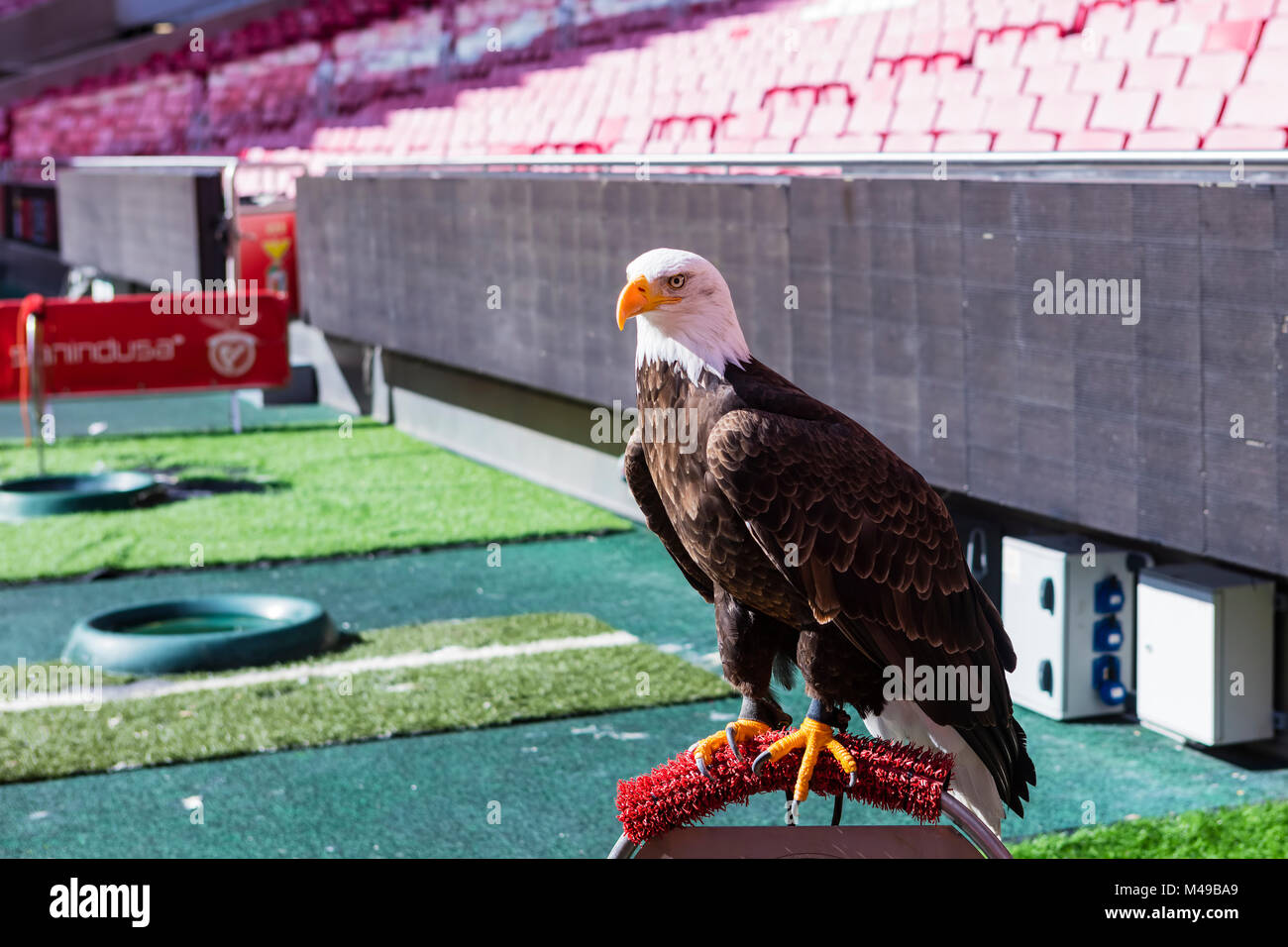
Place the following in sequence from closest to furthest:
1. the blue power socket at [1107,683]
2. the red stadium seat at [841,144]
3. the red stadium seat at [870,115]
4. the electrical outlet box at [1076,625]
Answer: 1. the electrical outlet box at [1076,625]
2. the blue power socket at [1107,683]
3. the red stadium seat at [841,144]
4. the red stadium seat at [870,115]

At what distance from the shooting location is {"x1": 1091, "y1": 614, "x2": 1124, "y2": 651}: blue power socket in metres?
5.90

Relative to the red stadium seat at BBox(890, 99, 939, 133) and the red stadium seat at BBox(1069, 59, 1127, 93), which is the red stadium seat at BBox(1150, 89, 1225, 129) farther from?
the red stadium seat at BBox(890, 99, 939, 133)

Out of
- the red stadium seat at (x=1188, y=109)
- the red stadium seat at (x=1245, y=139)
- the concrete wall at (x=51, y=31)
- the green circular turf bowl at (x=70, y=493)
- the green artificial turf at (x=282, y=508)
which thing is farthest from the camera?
the concrete wall at (x=51, y=31)

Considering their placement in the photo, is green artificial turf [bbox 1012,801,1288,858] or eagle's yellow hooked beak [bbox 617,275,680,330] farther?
green artificial turf [bbox 1012,801,1288,858]

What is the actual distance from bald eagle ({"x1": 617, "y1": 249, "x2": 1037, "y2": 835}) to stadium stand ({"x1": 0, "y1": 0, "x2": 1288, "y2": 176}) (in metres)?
3.90

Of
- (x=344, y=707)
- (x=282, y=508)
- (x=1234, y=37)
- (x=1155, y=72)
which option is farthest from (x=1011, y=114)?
(x=282, y=508)

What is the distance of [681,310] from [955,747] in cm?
80

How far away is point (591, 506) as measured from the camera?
9.84m

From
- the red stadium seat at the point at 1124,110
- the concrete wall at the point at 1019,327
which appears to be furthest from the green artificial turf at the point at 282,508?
the red stadium seat at the point at 1124,110

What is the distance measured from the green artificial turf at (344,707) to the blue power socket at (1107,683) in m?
1.40

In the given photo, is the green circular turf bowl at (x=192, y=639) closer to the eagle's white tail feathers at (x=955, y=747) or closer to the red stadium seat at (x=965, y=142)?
the red stadium seat at (x=965, y=142)

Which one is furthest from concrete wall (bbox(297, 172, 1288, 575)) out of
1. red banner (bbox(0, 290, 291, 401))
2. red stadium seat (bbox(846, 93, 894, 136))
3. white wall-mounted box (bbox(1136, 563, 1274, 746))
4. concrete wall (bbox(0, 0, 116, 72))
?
concrete wall (bbox(0, 0, 116, 72))

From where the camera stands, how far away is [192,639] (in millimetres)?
Result: 6605

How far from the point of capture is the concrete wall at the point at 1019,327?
15.7 feet
